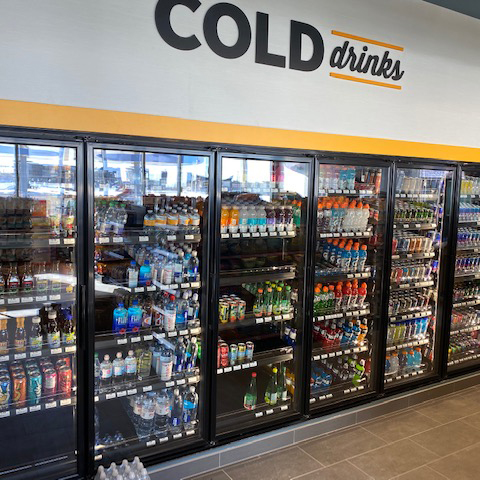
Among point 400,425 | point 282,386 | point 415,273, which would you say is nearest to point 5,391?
point 282,386

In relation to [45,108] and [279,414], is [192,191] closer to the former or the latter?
[45,108]

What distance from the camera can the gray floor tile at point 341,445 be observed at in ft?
12.4

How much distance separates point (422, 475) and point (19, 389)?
2998 millimetres

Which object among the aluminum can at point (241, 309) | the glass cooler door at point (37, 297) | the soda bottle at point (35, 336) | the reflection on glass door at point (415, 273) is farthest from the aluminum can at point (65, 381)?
the reflection on glass door at point (415, 273)

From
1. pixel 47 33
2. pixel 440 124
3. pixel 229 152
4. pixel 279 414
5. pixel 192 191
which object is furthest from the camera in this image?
pixel 440 124

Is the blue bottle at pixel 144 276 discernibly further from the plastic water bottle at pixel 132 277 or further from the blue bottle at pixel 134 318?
the blue bottle at pixel 134 318

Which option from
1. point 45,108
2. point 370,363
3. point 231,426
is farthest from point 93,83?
point 370,363

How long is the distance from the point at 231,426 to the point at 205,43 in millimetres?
2972

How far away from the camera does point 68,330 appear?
126 inches

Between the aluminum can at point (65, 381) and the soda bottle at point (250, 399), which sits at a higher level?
the aluminum can at point (65, 381)

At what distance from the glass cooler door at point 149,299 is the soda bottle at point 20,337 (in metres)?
0.47

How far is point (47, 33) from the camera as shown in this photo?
298 cm

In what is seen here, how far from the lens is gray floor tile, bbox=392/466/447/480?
11.6ft

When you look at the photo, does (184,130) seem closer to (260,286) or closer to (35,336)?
(260,286)
